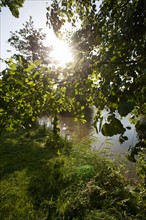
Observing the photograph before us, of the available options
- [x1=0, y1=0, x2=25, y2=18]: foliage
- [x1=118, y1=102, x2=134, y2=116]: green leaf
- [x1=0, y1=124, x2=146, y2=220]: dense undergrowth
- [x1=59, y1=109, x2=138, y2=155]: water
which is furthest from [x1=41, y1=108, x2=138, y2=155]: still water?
[x1=118, y1=102, x2=134, y2=116]: green leaf

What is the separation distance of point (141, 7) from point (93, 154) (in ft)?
19.3

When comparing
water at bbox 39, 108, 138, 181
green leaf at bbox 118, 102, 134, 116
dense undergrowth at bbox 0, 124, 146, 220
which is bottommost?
dense undergrowth at bbox 0, 124, 146, 220

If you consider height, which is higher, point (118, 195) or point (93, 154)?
point (93, 154)

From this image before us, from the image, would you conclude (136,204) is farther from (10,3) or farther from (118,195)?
(10,3)

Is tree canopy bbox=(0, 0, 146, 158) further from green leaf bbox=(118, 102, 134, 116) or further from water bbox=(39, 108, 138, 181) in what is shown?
water bbox=(39, 108, 138, 181)

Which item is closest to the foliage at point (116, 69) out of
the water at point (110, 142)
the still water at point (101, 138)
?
the water at point (110, 142)

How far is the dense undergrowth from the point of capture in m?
4.14

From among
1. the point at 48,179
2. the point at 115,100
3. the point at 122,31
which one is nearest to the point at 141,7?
the point at 122,31

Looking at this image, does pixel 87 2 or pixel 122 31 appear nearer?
pixel 122 31

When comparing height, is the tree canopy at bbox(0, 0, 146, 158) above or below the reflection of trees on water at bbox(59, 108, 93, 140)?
below

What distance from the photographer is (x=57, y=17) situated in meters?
2.57

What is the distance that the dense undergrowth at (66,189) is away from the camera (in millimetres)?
4137

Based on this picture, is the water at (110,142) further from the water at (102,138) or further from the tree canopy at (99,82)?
the tree canopy at (99,82)

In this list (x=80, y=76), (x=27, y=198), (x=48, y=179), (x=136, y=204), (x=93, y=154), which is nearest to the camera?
(x=80, y=76)
